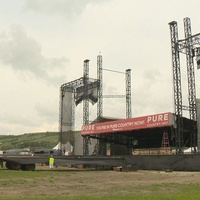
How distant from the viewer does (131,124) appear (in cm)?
4319

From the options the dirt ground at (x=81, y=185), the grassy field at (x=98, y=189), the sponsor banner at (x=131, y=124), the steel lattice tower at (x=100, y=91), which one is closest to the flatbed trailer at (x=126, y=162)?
the sponsor banner at (x=131, y=124)

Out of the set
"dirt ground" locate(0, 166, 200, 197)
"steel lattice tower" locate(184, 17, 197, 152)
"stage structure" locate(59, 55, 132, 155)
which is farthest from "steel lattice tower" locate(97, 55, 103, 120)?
"dirt ground" locate(0, 166, 200, 197)

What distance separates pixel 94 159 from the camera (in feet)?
119

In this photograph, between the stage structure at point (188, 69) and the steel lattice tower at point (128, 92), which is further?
the steel lattice tower at point (128, 92)

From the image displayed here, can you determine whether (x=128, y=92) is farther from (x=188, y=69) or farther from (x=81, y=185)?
(x=81, y=185)

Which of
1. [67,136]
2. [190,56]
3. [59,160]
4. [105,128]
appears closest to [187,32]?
[190,56]

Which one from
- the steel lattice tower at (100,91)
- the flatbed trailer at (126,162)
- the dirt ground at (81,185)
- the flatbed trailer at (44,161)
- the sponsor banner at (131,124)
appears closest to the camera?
the dirt ground at (81,185)

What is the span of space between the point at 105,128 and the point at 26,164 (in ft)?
52.8

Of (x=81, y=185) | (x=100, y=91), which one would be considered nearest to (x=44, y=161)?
(x=81, y=185)

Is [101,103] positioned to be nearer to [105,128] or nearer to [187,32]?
[105,128]

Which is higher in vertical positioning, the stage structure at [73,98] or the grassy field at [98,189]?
the stage structure at [73,98]

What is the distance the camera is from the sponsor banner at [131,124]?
38.3m

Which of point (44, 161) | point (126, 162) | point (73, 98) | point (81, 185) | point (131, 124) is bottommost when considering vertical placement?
point (81, 185)

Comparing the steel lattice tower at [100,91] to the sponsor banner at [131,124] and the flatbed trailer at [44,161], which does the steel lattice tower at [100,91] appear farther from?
the flatbed trailer at [44,161]
